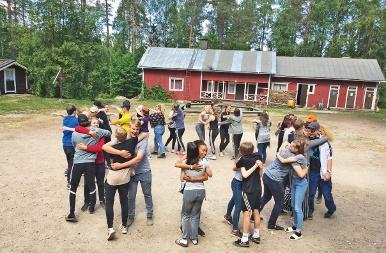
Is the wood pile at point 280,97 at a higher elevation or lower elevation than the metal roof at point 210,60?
lower

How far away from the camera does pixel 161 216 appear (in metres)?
6.01

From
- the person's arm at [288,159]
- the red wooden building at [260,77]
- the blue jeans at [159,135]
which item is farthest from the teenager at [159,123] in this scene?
the red wooden building at [260,77]

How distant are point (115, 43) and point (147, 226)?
44.4 metres

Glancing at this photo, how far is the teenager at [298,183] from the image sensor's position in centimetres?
517

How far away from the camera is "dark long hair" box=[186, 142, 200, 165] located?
4750mm

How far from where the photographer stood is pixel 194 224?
5.00m

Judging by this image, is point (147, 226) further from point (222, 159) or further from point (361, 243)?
point (222, 159)

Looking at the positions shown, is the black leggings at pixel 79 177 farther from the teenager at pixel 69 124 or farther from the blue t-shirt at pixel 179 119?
the blue t-shirt at pixel 179 119

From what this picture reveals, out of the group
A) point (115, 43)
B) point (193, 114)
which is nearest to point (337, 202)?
point (193, 114)

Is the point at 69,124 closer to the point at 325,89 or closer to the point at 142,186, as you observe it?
the point at 142,186

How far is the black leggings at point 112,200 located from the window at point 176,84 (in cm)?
2468

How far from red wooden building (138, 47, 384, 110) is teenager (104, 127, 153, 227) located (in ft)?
78.1

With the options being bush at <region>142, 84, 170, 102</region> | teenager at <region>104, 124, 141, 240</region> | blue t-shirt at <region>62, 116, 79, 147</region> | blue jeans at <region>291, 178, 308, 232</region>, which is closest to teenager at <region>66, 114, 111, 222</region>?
teenager at <region>104, 124, 141, 240</region>

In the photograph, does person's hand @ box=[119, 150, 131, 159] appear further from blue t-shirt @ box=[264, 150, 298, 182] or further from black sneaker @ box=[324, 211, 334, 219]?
black sneaker @ box=[324, 211, 334, 219]
